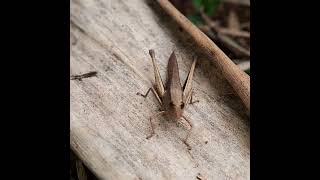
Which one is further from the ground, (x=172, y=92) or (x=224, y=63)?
(x=224, y=63)

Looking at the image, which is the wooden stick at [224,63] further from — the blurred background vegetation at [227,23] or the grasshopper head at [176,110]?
the blurred background vegetation at [227,23]

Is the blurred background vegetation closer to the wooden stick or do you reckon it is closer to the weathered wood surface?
the wooden stick

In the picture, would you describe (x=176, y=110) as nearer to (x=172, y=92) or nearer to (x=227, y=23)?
(x=172, y=92)

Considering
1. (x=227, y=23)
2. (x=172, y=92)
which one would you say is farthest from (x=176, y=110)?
(x=227, y=23)

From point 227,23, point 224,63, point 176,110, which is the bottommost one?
Result: point 227,23

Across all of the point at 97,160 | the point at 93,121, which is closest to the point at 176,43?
the point at 93,121

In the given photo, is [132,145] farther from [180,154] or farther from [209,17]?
[209,17]

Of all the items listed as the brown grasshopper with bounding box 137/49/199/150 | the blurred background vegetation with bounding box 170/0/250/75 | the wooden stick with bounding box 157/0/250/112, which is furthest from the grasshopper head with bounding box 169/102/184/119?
the blurred background vegetation with bounding box 170/0/250/75
